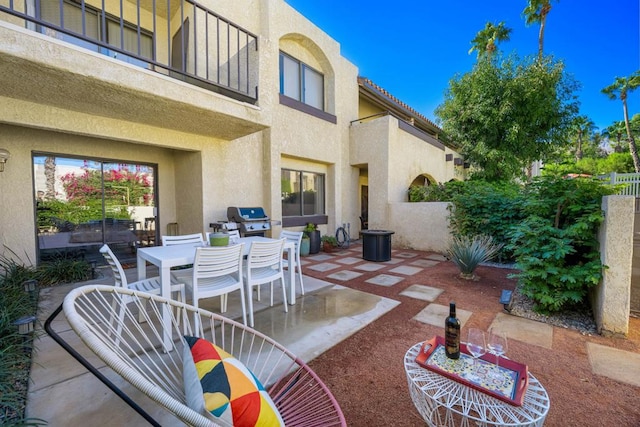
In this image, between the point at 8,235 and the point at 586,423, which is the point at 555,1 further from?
the point at 8,235

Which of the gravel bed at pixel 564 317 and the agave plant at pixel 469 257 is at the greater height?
the agave plant at pixel 469 257

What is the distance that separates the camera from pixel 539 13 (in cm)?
1266

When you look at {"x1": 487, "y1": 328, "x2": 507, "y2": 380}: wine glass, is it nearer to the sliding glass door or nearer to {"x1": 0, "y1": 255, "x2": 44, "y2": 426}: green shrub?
{"x1": 0, "y1": 255, "x2": 44, "y2": 426}: green shrub

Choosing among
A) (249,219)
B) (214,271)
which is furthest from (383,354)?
(249,219)

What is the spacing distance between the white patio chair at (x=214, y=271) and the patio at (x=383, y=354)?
0.62 m

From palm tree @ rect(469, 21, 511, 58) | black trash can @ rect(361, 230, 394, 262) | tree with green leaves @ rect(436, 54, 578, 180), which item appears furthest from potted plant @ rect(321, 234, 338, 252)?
palm tree @ rect(469, 21, 511, 58)

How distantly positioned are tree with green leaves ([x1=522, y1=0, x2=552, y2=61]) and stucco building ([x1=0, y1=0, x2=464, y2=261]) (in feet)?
29.9

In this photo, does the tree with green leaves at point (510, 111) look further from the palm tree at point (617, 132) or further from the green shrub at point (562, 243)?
the palm tree at point (617, 132)

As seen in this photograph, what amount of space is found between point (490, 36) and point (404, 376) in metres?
16.4

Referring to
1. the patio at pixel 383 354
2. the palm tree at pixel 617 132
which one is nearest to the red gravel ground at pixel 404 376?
the patio at pixel 383 354

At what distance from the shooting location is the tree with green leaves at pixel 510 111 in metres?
9.39

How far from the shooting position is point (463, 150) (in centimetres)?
1111

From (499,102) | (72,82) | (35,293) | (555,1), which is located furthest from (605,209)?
(555,1)

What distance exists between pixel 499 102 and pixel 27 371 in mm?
12938
